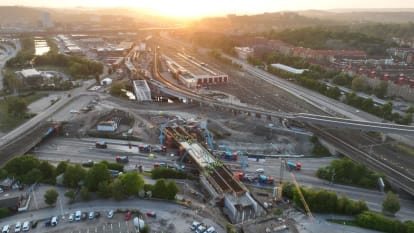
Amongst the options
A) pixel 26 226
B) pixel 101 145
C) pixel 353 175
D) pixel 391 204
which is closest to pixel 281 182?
pixel 353 175

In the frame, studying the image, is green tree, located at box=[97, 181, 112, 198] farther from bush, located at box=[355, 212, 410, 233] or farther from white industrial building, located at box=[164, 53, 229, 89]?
white industrial building, located at box=[164, 53, 229, 89]

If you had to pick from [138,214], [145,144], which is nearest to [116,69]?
[145,144]

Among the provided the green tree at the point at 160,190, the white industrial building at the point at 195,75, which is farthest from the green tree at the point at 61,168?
the white industrial building at the point at 195,75

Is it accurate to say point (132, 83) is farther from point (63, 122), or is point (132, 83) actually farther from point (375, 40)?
point (375, 40)

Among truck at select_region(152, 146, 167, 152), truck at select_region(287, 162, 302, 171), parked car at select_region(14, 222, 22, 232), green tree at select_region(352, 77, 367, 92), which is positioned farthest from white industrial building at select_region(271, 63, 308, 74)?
parked car at select_region(14, 222, 22, 232)

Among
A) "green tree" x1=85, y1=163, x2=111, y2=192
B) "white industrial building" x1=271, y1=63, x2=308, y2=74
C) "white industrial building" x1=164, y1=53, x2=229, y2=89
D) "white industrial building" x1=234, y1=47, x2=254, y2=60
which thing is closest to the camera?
"green tree" x1=85, y1=163, x2=111, y2=192

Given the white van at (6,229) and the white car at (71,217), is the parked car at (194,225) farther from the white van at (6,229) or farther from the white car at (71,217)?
the white van at (6,229)
